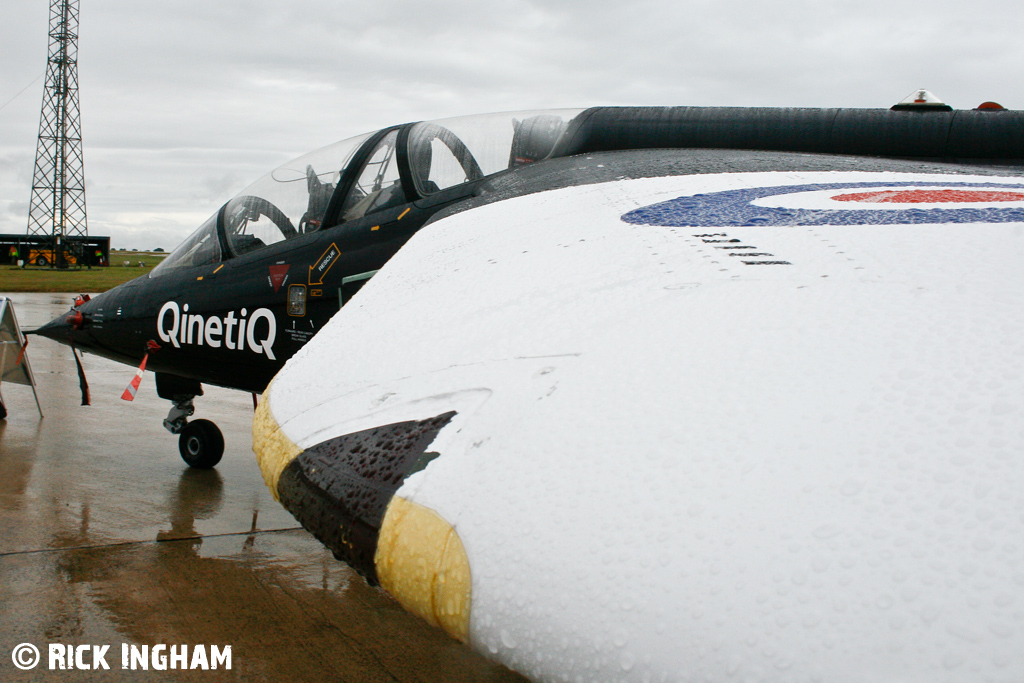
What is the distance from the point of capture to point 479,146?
4.15m

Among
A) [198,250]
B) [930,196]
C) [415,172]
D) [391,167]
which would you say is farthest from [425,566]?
[198,250]

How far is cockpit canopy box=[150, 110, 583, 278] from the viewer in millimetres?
4117

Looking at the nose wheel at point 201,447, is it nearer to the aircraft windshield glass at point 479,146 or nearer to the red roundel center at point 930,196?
the aircraft windshield glass at point 479,146

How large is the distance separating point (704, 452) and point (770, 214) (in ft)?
3.83

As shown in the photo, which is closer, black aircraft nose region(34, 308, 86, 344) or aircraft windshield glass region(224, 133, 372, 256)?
aircraft windshield glass region(224, 133, 372, 256)

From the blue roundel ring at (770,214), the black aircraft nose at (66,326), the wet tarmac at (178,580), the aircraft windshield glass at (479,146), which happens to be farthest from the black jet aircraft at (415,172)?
the black aircraft nose at (66,326)

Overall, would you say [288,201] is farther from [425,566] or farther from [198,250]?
[425,566]

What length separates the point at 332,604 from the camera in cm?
392

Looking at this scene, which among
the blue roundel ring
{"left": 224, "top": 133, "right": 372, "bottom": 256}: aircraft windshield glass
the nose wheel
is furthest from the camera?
the nose wheel

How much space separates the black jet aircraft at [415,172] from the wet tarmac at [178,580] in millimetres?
1106

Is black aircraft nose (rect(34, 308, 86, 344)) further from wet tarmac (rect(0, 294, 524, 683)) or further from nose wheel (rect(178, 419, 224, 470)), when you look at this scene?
nose wheel (rect(178, 419, 224, 470))

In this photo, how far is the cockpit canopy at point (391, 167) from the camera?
4117 mm

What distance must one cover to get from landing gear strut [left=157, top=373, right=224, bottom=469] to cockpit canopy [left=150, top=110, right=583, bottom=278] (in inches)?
77.5

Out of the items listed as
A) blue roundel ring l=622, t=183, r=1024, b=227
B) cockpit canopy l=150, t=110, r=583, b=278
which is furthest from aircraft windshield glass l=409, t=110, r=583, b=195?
blue roundel ring l=622, t=183, r=1024, b=227
